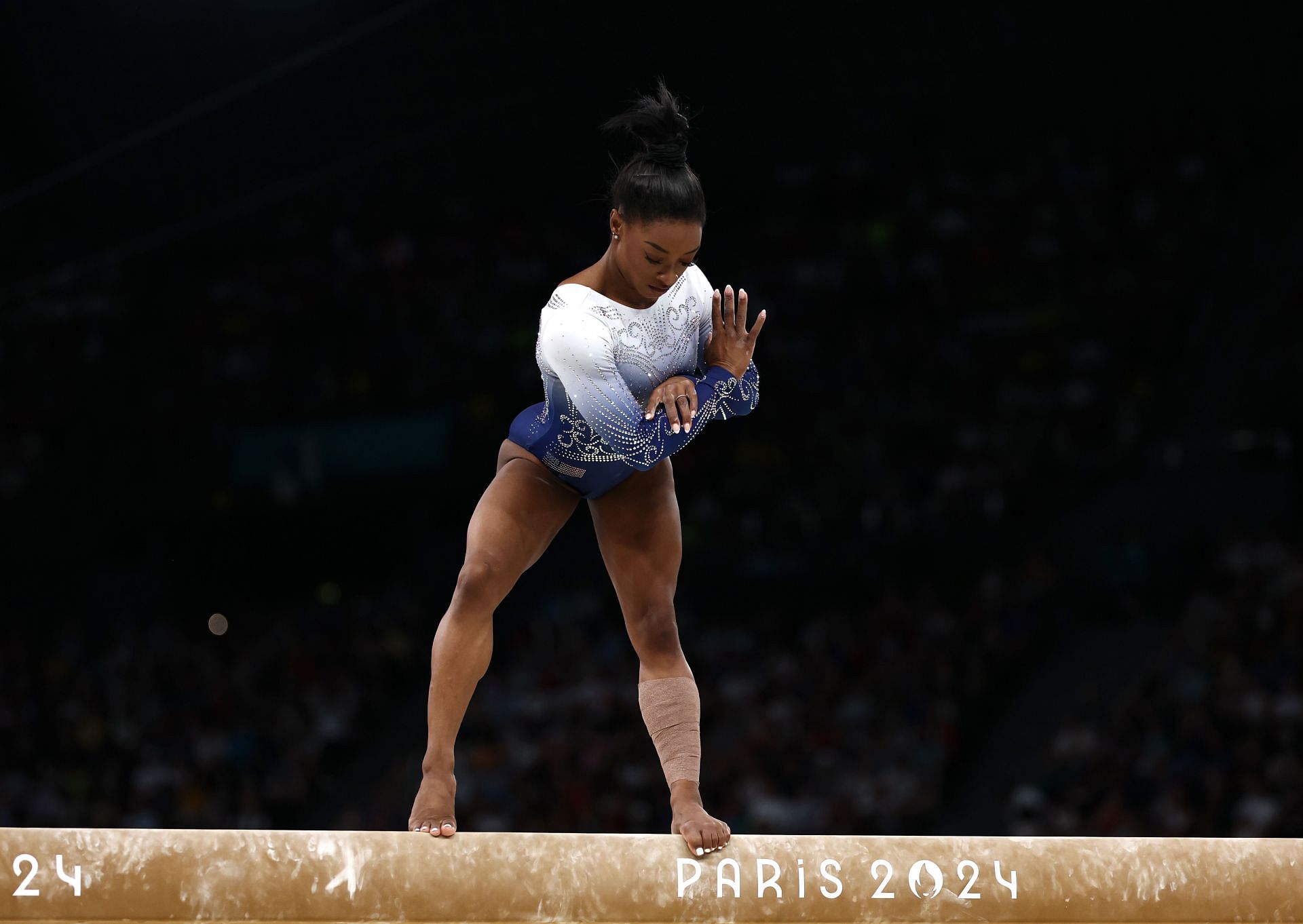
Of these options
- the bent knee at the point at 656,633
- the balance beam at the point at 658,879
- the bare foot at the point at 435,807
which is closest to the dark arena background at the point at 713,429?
the bent knee at the point at 656,633

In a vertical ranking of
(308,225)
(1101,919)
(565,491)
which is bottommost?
(1101,919)

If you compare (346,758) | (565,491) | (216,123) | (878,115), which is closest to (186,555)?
(346,758)

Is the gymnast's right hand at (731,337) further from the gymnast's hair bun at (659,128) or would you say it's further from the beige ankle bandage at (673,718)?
the beige ankle bandage at (673,718)

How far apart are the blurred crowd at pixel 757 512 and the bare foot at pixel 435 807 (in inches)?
239

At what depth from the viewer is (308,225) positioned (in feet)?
44.9

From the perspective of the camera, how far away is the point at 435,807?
327 centimetres

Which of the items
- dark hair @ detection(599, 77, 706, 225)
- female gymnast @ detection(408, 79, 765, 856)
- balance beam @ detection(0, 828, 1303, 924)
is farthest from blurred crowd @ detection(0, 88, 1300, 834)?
dark hair @ detection(599, 77, 706, 225)

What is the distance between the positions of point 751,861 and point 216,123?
22.0ft

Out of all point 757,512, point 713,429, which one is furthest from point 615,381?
point 713,429

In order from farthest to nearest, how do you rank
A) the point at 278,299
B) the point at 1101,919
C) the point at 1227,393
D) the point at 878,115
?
1. the point at 278,299
2. the point at 878,115
3. the point at 1227,393
4. the point at 1101,919

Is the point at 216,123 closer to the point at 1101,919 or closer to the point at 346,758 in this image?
the point at 346,758

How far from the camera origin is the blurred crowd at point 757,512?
31.7 feet

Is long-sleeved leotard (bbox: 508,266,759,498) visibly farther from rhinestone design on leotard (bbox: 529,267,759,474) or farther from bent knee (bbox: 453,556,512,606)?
bent knee (bbox: 453,556,512,606)

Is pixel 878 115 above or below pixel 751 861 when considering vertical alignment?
above
